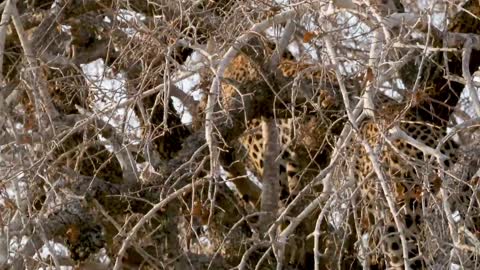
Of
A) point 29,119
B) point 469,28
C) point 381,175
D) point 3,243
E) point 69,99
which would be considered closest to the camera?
point 381,175

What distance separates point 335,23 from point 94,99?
120 centimetres

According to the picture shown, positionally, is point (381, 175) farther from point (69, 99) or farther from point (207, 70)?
point (69, 99)

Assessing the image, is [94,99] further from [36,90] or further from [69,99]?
[69,99]

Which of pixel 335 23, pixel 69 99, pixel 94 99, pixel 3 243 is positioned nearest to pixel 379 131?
pixel 335 23

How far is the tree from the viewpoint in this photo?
5.65 metres

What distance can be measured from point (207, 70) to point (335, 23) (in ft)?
2.12

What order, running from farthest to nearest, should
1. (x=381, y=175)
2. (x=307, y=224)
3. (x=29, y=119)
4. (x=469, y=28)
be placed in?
(x=307, y=224) < (x=469, y=28) < (x=29, y=119) < (x=381, y=175)

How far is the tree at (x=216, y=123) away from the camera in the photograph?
5652 mm

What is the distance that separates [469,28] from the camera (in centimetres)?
787

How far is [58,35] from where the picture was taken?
7633mm

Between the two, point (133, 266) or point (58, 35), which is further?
point (133, 266)

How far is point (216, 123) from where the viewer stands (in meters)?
6.52

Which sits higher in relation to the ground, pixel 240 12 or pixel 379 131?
pixel 240 12

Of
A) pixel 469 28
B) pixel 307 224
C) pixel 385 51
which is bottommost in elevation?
pixel 307 224
